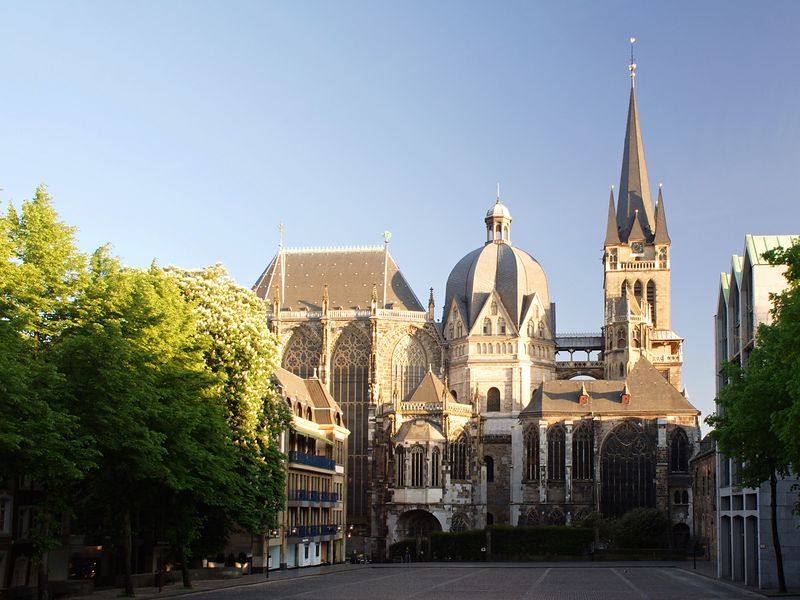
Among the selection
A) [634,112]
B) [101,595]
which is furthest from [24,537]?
[634,112]

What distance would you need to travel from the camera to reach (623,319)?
116312 mm

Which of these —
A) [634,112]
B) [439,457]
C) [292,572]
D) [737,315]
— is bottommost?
[292,572]

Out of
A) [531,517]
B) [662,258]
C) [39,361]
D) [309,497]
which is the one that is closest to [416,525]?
[531,517]

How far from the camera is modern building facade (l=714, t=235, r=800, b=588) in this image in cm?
5259

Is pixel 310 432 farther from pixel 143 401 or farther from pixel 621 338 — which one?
pixel 621 338

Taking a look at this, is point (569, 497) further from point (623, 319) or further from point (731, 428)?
point (731, 428)

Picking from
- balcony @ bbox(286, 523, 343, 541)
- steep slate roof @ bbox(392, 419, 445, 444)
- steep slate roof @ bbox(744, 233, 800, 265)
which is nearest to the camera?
steep slate roof @ bbox(744, 233, 800, 265)

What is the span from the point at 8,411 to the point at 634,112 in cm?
11000

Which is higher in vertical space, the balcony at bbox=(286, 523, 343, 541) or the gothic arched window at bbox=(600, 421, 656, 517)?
the gothic arched window at bbox=(600, 421, 656, 517)

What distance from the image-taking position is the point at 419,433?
330ft

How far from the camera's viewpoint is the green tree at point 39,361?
36.3 m

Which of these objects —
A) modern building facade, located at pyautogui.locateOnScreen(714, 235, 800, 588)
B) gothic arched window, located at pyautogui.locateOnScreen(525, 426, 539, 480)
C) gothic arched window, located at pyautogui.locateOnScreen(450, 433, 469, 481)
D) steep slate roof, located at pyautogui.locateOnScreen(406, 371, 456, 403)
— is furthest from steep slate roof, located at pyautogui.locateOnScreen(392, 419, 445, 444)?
modern building facade, located at pyautogui.locateOnScreen(714, 235, 800, 588)

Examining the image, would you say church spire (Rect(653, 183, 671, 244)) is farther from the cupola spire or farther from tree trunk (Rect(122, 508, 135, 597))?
tree trunk (Rect(122, 508, 135, 597))

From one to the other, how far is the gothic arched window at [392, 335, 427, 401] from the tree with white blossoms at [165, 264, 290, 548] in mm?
51653
